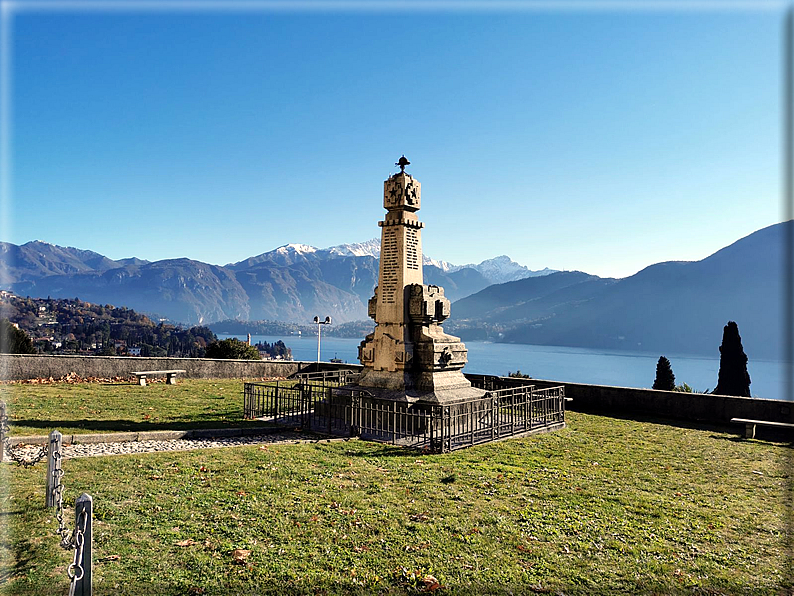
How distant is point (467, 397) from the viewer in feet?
48.5

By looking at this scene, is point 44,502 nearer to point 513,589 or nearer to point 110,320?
point 513,589

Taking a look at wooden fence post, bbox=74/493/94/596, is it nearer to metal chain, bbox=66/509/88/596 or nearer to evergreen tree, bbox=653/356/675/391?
metal chain, bbox=66/509/88/596

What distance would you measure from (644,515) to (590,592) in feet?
8.99

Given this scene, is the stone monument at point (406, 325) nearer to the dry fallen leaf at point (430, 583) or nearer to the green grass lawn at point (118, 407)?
the green grass lawn at point (118, 407)

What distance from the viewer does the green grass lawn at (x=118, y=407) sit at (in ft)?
41.4

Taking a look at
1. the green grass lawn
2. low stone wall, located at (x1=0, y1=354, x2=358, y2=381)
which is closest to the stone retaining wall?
low stone wall, located at (x1=0, y1=354, x2=358, y2=381)

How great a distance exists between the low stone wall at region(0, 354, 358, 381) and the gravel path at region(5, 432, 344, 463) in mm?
13310

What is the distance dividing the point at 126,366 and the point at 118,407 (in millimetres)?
8596

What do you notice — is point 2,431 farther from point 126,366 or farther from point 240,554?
point 126,366

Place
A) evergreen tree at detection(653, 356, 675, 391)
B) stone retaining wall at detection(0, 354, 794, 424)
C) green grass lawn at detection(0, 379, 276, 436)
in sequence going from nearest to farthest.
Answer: green grass lawn at detection(0, 379, 276, 436)
stone retaining wall at detection(0, 354, 794, 424)
evergreen tree at detection(653, 356, 675, 391)

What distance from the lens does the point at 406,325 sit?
14938 mm

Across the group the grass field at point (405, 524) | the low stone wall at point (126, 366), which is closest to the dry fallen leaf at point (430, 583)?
the grass field at point (405, 524)

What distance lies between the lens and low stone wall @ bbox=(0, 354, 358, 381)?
835 inches

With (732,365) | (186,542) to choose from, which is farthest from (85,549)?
(732,365)
